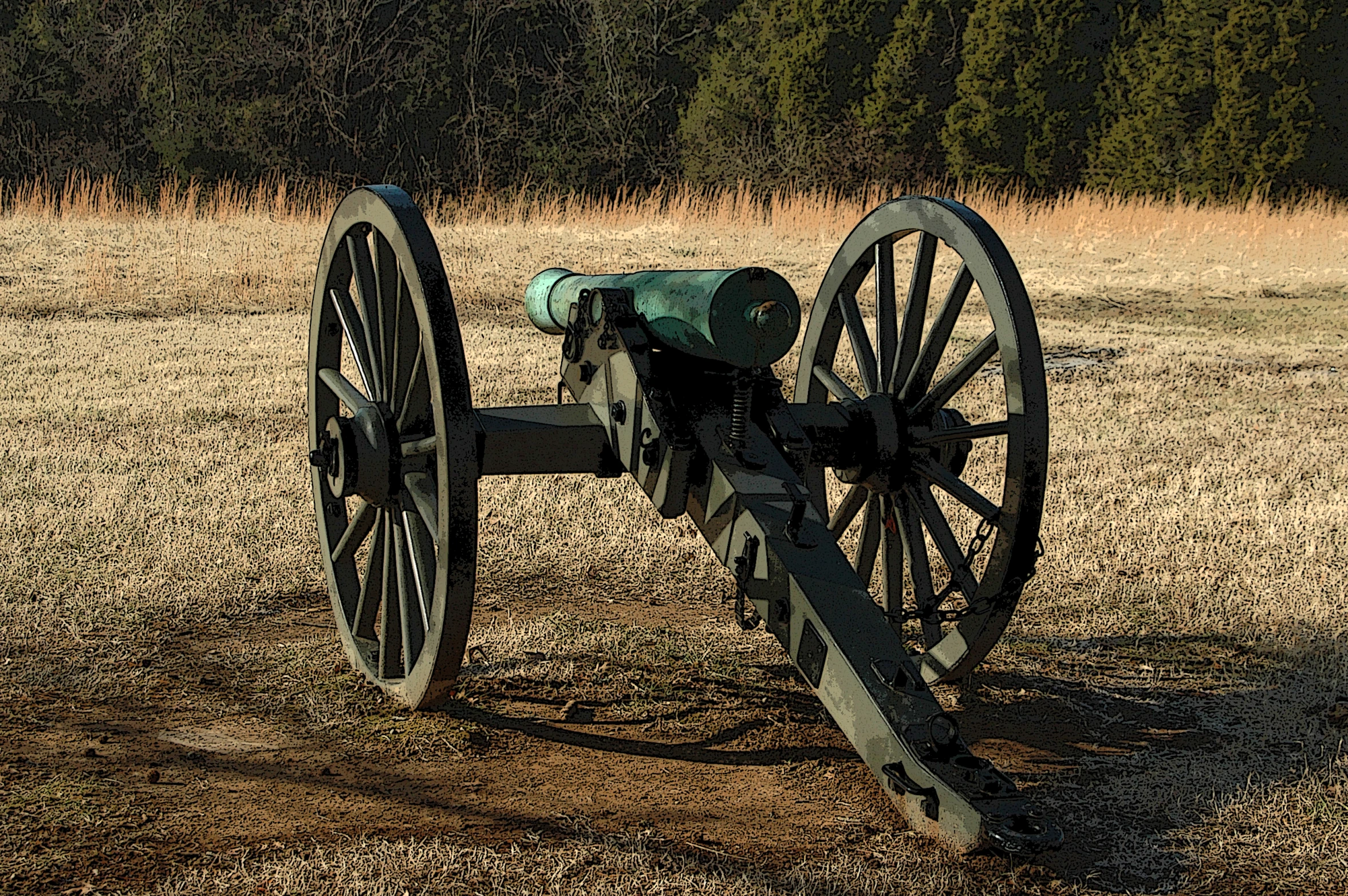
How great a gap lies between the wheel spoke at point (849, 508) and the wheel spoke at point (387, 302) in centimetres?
153

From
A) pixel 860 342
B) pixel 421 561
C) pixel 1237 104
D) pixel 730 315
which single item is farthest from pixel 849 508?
pixel 1237 104

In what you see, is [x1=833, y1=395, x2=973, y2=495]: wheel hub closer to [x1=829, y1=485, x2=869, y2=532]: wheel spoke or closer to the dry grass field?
[x1=829, y1=485, x2=869, y2=532]: wheel spoke

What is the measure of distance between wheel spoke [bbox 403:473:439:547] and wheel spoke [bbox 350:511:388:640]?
0.81 ft

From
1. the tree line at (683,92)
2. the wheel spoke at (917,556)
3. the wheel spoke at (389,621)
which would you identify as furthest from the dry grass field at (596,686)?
the tree line at (683,92)

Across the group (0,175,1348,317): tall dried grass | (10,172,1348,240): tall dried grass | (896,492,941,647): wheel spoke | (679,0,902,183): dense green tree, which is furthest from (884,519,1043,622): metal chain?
(679,0,902,183): dense green tree

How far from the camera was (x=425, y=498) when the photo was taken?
13.0 ft

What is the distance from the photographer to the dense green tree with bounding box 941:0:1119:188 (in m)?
24.8

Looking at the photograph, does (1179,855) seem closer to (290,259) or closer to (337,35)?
(290,259)

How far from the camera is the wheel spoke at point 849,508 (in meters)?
4.80

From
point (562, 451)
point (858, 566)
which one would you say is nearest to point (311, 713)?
point (562, 451)


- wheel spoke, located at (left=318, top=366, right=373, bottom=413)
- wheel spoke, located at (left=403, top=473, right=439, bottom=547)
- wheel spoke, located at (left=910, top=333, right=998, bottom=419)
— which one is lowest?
wheel spoke, located at (left=403, top=473, right=439, bottom=547)

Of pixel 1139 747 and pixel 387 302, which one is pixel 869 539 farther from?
pixel 387 302

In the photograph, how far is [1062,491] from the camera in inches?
289

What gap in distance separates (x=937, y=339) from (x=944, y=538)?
0.63 m
